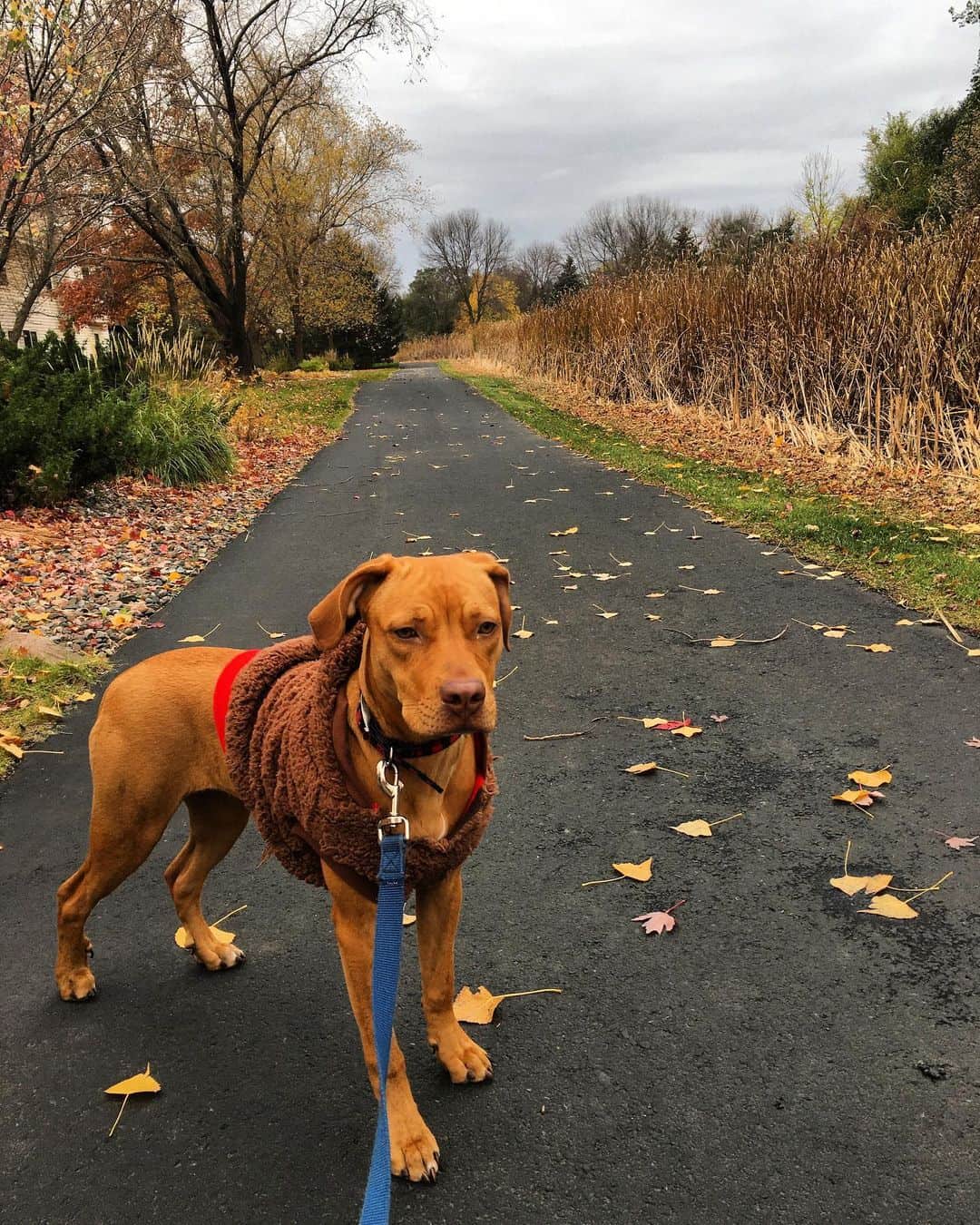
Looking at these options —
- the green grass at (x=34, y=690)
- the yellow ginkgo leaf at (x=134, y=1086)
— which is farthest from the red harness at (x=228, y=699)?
the green grass at (x=34, y=690)

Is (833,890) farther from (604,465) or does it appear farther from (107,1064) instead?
(604,465)

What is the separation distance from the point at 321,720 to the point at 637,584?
504 cm

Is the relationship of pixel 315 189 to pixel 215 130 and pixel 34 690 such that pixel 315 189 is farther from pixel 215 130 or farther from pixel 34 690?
pixel 34 690

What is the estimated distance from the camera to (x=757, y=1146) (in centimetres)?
204

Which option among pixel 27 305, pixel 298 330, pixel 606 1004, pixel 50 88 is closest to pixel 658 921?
pixel 606 1004

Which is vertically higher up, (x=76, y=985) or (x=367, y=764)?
(x=367, y=764)

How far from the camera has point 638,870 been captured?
3.17 metres

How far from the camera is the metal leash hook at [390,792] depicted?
201cm

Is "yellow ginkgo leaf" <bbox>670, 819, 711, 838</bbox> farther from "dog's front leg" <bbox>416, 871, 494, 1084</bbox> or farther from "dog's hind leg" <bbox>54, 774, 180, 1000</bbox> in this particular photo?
"dog's hind leg" <bbox>54, 774, 180, 1000</bbox>

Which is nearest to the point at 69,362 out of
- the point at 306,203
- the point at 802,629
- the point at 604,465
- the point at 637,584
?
the point at 604,465

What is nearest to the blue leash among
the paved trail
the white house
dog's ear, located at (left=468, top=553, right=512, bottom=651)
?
the paved trail

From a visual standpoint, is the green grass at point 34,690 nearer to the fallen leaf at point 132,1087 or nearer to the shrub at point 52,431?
the fallen leaf at point 132,1087

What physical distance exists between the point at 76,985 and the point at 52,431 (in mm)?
8110

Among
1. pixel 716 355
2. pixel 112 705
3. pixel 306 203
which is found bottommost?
pixel 112 705
